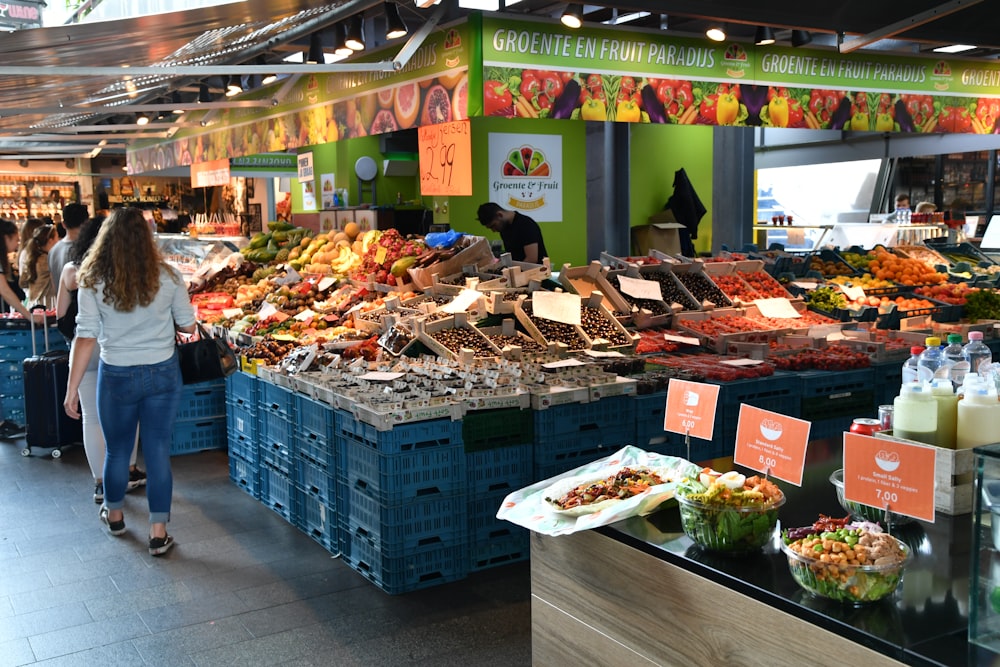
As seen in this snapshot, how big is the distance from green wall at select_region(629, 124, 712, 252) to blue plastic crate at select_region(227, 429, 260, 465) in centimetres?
640

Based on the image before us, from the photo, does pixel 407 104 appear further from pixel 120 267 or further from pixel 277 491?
pixel 277 491

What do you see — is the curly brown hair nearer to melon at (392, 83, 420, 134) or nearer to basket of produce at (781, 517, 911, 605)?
melon at (392, 83, 420, 134)

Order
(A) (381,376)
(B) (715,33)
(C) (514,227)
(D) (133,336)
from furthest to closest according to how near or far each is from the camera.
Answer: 1. (C) (514,227)
2. (B) (715,33)
3. (A) (381,376)
4. (D) (133,336)

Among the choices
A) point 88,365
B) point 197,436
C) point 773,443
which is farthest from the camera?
point 197,436

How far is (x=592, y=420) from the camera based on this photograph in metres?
4.82

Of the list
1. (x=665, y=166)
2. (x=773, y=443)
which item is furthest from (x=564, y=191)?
(x=773, y=443)

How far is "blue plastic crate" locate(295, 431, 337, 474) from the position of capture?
4.89m

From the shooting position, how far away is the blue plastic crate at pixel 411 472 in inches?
170

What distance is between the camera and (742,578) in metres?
2.17

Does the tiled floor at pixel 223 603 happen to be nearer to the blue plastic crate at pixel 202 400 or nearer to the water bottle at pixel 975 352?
the blue plastic crate at pixel 202 400

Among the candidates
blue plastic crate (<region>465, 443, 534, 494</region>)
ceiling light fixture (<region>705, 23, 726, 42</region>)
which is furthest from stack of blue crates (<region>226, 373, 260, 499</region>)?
ceiling light fixture (<region>705, 23, 726, 42</region>)

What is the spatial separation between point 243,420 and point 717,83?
4.23 metres

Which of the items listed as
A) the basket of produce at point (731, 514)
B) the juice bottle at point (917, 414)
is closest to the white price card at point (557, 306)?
the juice bottle at point (917, 414)

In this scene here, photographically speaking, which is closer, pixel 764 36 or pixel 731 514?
pixel 731 514
